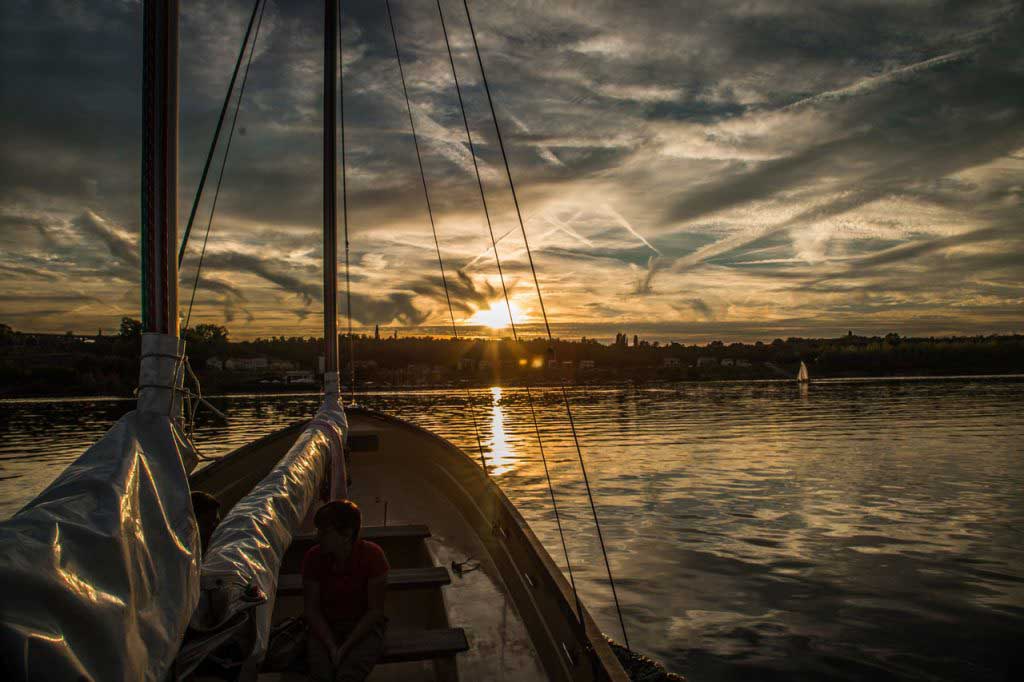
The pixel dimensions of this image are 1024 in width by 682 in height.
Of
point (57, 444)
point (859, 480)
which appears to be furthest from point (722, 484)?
point (57, 444)

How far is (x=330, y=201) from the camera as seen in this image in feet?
36.3

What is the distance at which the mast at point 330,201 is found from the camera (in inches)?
415

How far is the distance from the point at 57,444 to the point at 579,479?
27074 millimetres

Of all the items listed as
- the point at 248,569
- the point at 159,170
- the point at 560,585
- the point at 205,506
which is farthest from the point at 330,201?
the point at 248,569

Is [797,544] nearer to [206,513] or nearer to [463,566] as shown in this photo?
[463,566]

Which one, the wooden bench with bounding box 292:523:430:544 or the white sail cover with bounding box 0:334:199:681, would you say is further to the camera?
the wooden bench with bounding box 292:523:430:544

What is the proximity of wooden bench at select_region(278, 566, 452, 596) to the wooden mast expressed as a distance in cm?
240

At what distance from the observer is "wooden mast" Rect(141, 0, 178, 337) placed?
290 centimetres

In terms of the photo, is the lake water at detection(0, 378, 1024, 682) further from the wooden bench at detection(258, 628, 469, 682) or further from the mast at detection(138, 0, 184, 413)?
the mast at detection(138, 0, 184, 413)

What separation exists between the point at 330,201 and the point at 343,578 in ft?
27.0

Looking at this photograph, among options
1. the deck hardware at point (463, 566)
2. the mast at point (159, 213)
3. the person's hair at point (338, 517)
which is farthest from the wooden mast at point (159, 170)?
the deck hardware at point (463, 566)

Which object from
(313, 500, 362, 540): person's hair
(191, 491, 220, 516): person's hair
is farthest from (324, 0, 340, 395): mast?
(313, 500, 362, 540): person's hair

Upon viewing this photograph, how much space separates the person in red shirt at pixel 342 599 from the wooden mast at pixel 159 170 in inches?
60.0

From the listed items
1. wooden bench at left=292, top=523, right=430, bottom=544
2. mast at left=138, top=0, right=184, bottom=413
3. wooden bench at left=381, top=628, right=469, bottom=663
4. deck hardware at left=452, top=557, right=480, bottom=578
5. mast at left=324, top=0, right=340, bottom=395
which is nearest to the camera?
mast at left=138, top=0, right=184, bottom=413
